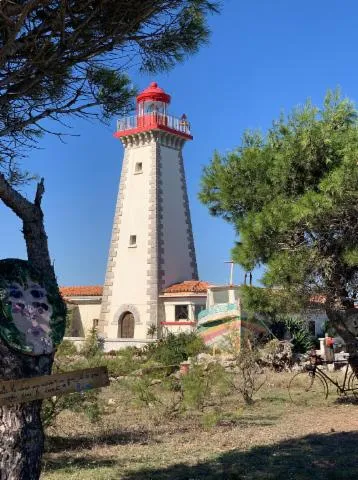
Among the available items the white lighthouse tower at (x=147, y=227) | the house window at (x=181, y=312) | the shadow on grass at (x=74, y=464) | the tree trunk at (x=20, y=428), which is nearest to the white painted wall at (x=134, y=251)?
the white lighthouse tower at (x=147, y=227)

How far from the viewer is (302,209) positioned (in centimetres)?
966

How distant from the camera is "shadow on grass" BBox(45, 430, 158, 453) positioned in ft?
27.9

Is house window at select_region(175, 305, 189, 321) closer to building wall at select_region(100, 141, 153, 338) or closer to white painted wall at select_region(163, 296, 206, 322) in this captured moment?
white painted wall at select_region(163, 296, 206, 322)

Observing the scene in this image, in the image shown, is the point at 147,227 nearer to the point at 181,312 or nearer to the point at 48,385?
the point at 181,312

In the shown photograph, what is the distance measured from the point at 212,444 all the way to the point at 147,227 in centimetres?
1893

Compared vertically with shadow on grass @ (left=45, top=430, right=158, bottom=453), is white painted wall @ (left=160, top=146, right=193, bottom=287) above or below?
above

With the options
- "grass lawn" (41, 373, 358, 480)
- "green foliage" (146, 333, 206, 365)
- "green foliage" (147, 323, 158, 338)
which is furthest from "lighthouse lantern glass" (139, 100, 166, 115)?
"grass lawn" (41, 373, 358, 480)

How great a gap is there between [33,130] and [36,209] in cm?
197

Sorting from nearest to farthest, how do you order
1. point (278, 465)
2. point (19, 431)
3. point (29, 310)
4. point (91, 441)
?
point (19, 431) → point (29, 310) → point (278, 465) → point (91, 441)

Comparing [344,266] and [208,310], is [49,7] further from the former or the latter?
[208,310]

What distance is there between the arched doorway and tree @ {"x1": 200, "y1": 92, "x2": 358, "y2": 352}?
1578cm

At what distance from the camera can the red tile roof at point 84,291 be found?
98.6 feet

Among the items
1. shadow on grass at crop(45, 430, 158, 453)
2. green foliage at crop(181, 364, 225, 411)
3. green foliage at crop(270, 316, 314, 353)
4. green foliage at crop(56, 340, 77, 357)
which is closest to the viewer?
shadow on grass at crop(45, 430, 158, 453)

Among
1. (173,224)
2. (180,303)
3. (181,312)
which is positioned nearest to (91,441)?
→ (180,303)
